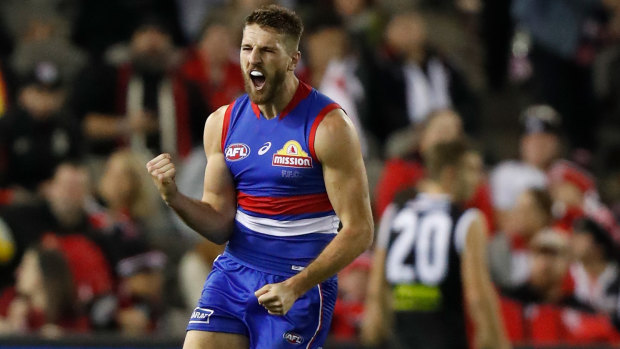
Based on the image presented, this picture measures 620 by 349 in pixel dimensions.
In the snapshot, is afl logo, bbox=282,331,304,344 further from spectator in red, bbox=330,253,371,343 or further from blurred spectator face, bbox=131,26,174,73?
blurred spectator face, bbox=131,26,174,73

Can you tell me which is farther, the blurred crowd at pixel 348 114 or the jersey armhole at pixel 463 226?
the blurred crowd at pixel 348 114

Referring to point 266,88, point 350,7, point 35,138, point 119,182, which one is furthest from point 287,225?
point 350,7

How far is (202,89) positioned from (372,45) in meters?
2.02

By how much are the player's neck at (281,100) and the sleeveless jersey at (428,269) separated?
231 centimetres

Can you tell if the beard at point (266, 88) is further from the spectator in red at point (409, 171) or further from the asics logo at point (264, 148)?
the spectator in red at point (409, 171)

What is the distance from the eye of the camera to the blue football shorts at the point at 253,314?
19.9 ft

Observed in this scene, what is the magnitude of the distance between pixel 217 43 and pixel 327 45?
104cm

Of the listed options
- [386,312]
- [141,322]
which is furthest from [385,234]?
[141,322]

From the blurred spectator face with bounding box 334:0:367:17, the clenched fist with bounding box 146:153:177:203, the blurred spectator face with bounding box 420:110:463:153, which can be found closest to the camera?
the clenched fist with bounding box 146:153:177:203

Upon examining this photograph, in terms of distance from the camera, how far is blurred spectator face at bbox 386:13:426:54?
12047 mm

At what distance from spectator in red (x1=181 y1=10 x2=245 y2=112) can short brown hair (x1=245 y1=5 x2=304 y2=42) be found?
5516mm

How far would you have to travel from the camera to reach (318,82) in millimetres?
11914

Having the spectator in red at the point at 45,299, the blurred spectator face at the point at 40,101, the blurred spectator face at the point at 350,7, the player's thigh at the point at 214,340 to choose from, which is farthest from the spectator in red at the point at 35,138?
the player's thigh at the point at 214,340

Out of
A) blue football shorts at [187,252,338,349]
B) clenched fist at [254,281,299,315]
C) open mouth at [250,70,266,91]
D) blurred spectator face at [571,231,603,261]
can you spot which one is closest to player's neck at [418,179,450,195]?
blue football shorts at [187,252,338,349]
